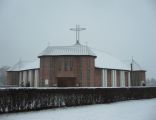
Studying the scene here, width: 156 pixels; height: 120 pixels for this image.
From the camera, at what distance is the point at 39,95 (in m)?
18.5

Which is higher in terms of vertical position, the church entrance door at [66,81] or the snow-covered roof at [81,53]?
the snow-covered roof at [81,53]

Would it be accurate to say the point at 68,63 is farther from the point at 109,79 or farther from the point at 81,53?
the point at 109,79

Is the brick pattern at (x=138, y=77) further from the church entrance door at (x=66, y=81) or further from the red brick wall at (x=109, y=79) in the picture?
the church entrance door at (x=66, y=81)

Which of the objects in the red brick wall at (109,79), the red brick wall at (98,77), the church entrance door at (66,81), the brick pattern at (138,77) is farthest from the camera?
the brick pattern at (138,77)

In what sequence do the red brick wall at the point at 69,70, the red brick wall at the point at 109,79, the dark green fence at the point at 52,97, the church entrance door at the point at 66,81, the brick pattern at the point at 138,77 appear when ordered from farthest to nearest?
the brick pattern at the point at 138,77
the red brick wall at the point at 109,79
the church entrance door at the point at 66,81
the red brick wall at the point at 69,70
the dark green fence at the point at 52,97

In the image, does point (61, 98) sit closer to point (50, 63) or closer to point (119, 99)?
point (119, 99)

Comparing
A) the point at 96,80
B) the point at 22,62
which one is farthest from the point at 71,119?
the point at 22,62

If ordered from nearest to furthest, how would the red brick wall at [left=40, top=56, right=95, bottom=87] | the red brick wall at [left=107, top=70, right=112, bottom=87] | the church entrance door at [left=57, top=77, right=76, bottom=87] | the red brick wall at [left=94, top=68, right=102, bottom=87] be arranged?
the red brick wall at [left=40, top=56, right=95, bottom=87]
the church entrance door at [left=57, top=77, right=76, bottom=87]
the red brick wall at [left=94, top=68, right=102, bottom=87]
the red brick wall at [left=107, top=70, right=112, bottom=87]

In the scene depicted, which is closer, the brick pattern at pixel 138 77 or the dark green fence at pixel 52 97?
the dark green fence at pixel 52 97

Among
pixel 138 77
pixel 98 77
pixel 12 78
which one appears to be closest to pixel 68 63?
pixel 98 77

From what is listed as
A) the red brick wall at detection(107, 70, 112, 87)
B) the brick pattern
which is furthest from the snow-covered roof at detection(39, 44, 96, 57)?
the brick pattern

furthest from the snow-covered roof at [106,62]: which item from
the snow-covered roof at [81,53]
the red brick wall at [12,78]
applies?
the red brick wall at [12,78]

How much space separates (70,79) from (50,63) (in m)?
3.98

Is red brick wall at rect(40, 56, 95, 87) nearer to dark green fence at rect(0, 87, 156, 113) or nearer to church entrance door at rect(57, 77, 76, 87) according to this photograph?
church entrance door at rect(57, 77, 76, 87)
